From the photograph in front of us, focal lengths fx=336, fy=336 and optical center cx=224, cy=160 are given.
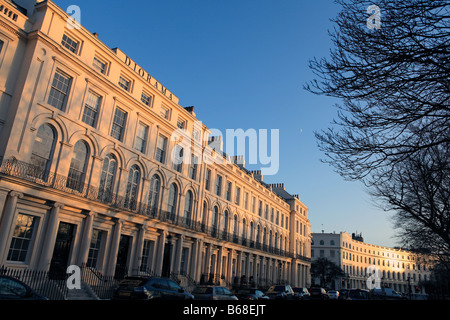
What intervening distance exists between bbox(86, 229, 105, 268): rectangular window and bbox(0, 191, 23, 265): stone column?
5.18 m

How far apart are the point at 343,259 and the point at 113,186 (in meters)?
82.0

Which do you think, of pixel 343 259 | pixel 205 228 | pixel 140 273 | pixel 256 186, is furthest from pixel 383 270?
pixel 140 273

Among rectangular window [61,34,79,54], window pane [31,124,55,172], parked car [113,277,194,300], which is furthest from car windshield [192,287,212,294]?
rectangular window [61,34,79,54]

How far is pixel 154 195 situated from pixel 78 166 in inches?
276

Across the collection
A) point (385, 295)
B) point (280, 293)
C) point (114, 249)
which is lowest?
point (280, 293)

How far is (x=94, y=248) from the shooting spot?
66.4 ft

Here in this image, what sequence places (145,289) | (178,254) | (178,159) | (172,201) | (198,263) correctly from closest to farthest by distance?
(145,289), (178,254), (172,201), (178,159), (198,263)

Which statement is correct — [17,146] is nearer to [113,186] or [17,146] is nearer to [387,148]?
[113,186]

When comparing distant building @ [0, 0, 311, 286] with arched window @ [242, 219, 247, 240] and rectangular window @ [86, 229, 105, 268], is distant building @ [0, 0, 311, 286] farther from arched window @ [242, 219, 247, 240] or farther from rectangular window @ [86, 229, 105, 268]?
arched window @ [242, 219, 247, 240]

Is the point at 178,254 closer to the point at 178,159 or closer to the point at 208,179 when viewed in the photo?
the point at 178,159

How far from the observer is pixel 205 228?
31781 mm

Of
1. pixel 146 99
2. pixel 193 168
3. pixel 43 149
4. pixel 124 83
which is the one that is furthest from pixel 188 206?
pixel 43 149

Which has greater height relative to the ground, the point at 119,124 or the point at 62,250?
the point at 119,124

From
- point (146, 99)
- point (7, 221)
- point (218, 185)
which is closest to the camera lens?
point (7, 221)
